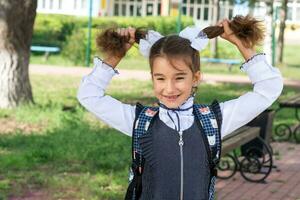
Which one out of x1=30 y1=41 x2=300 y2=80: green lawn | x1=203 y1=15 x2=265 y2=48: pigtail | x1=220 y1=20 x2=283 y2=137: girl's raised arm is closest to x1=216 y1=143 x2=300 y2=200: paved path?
x1=220 y1=20 x2=283 y2=137: girl's raised arm

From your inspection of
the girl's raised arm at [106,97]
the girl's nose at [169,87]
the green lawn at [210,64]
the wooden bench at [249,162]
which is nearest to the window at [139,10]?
the green lawn at [210,64]

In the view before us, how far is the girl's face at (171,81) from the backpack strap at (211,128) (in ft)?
0.33

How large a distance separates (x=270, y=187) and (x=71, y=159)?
2021 millimetres

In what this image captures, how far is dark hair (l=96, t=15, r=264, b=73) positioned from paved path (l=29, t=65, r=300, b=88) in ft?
48.7

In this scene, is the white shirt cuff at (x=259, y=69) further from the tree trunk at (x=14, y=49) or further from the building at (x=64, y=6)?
the building at (x=64, y=6)

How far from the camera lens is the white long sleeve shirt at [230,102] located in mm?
2795

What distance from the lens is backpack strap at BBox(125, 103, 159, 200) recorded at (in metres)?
2.70

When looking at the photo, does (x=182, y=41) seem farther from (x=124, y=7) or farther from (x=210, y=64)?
(x=124, y=7)

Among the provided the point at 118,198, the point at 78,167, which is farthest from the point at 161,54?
the point at 78,167

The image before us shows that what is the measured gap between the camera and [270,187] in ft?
23.1

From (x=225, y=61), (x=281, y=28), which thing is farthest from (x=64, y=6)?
(x=225, y=61)

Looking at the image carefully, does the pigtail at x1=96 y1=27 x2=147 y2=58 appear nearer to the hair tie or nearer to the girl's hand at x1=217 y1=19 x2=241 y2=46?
the hair tie

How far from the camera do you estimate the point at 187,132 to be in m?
2.65

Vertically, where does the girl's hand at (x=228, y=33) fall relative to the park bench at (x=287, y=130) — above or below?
above
